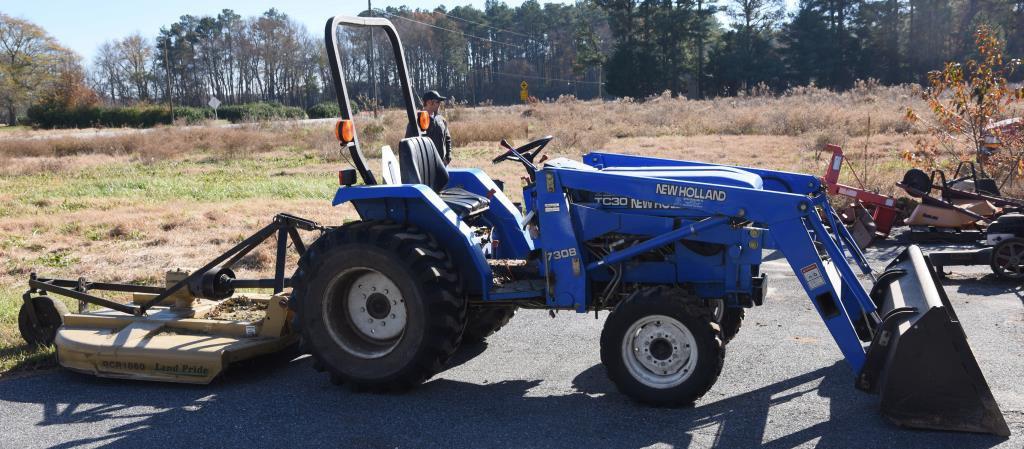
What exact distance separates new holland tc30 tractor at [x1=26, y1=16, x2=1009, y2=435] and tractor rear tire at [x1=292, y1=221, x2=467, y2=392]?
0.03 ft

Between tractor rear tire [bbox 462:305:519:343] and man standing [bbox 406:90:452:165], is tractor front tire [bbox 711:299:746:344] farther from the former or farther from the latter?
man standing [bbox 406:90:452:165]

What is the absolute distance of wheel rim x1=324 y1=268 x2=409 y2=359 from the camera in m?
5.45

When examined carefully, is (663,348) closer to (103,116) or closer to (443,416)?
(443,416)

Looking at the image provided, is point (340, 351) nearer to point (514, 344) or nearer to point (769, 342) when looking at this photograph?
point (514, 344)

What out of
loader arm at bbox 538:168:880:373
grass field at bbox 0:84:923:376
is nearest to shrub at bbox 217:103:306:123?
grass field at bbox 0:84:923:376

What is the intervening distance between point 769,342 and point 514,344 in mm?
1874

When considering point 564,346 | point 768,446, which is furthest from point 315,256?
point 768,446

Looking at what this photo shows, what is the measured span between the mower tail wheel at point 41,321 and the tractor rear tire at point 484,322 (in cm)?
308

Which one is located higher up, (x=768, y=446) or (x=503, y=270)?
(x=503, y=270)

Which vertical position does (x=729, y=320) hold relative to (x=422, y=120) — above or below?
below

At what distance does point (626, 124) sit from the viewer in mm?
30406

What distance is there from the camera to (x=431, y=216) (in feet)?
17.9

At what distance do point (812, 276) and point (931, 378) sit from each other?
782 mm

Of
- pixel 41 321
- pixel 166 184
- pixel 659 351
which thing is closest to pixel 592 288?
pixel 659 351
